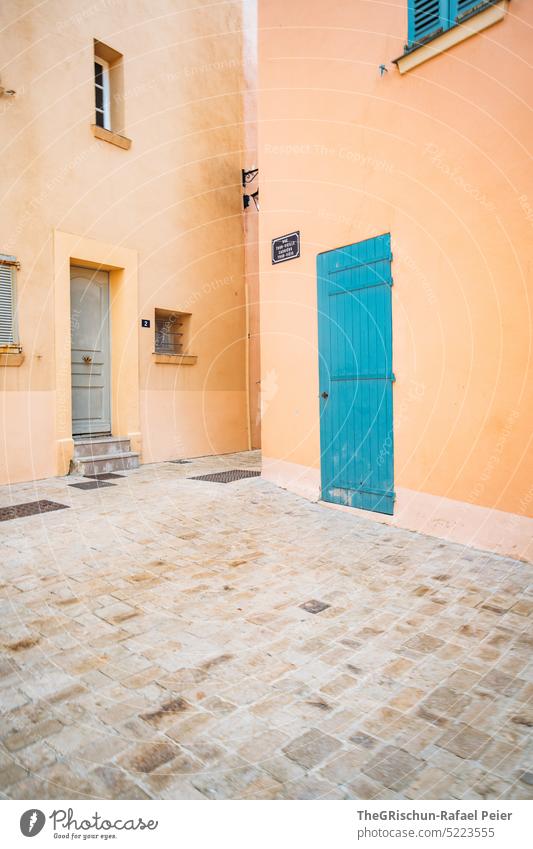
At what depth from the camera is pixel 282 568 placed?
354cm

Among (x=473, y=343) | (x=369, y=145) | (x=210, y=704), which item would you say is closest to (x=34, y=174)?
(x=369, y=145)

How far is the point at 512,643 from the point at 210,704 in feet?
4.89

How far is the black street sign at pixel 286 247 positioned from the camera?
579 cm

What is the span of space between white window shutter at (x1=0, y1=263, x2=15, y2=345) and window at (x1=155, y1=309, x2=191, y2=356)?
96.4 inches

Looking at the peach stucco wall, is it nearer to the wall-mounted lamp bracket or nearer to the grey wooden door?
the grey wooden door

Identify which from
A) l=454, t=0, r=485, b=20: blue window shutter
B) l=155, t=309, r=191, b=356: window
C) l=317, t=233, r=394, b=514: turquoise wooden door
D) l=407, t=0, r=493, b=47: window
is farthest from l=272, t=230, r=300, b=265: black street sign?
l=155, t=309, r=191, b=356: window

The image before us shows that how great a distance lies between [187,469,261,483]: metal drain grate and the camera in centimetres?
670

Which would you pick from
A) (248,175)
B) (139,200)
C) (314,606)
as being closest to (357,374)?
(314,606)

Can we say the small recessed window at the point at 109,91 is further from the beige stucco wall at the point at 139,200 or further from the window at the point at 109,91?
the beige stucco wall at the point at 139,200

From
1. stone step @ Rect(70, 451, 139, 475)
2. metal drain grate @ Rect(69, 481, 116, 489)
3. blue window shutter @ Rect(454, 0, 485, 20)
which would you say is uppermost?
blue window shutter @ Rect(454, 0, 485, 20)

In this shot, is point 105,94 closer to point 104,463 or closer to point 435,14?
point 435,14

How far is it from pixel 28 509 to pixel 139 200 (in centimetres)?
508

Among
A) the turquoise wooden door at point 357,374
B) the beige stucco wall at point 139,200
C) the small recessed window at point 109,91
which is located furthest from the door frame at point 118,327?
the turquoise wooden door at point 357,374

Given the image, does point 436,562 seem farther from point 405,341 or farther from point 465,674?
point 405,341
